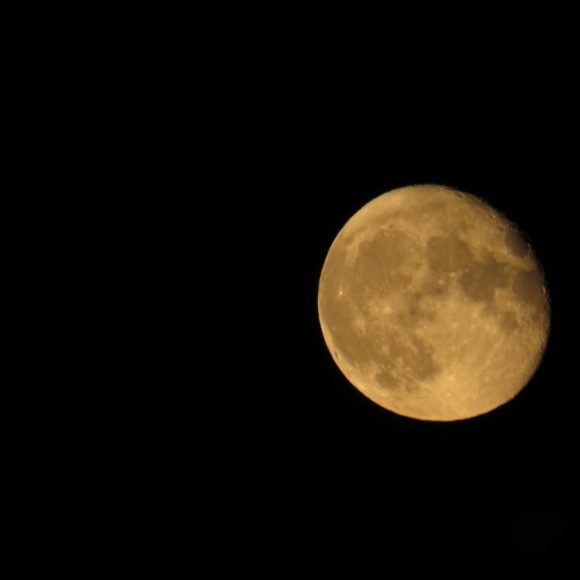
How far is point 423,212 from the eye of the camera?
4.41 m

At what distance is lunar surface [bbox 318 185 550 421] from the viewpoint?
13.3 feet

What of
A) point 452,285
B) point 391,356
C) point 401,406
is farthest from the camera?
point 401,406

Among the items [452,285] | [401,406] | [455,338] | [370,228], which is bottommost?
[401,406]

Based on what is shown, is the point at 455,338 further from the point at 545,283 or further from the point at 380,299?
the point at 545,283

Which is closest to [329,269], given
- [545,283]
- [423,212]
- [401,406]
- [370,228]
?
[370,228]

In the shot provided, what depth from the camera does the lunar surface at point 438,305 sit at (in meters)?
4.05

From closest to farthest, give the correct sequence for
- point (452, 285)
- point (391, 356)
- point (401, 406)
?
point (452, 285), point (391, 356), point (401, 406)

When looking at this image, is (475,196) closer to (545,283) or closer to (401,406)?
(545,283)

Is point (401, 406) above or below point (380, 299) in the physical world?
below

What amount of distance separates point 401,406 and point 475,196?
166 centimetres

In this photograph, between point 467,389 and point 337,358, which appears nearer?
point 467,389

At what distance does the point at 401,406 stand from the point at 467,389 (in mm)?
569

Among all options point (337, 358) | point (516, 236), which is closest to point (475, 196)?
point (516, 236)

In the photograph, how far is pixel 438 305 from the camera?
13.2 ft
